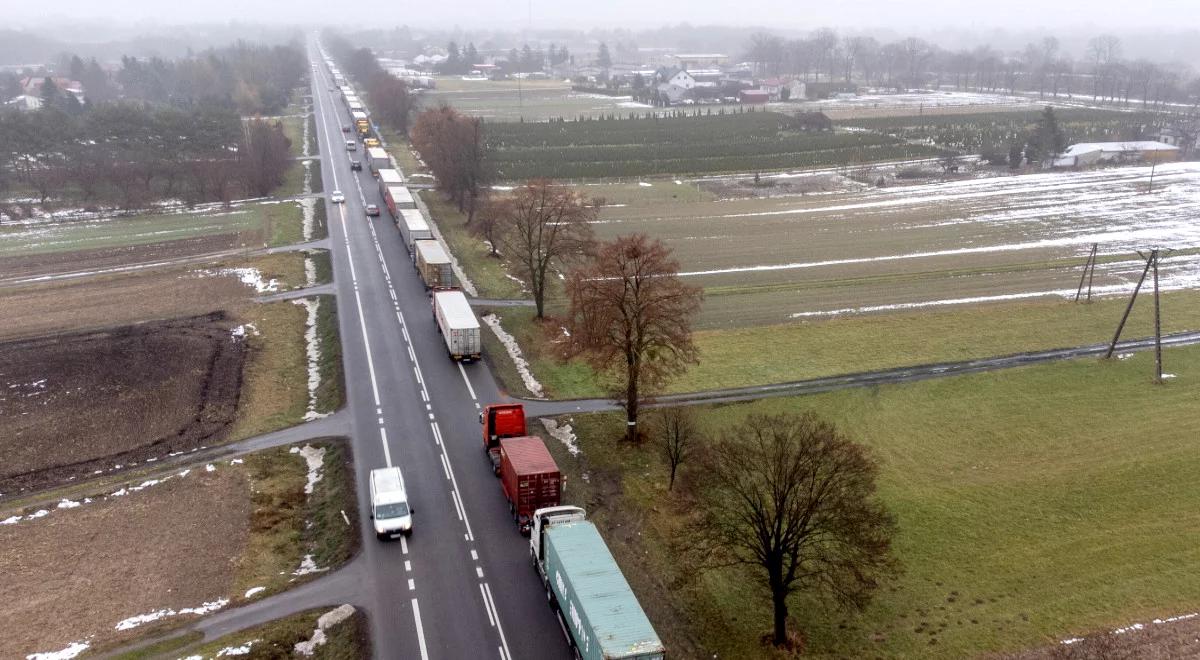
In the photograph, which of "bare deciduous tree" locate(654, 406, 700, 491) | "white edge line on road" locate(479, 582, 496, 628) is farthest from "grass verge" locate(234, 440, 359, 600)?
"bare deciduous tree" locate(654, 406, 700, 491)

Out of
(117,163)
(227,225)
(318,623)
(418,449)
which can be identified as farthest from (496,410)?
(117,163)

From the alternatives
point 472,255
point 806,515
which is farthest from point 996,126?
point 806,515

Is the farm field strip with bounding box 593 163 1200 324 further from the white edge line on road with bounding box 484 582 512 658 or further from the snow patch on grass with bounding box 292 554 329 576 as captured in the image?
the snow patch on grass with bounding box 292 554 329 576

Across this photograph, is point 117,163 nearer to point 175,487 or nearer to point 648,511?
point 175,487

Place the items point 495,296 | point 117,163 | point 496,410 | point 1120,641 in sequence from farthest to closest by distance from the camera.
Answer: point 117,163, point 495,296, point 496,410, point 1120,641

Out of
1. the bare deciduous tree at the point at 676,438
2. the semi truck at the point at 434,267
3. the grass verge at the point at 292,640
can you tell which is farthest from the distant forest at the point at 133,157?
the grass verge at the point at 292,640

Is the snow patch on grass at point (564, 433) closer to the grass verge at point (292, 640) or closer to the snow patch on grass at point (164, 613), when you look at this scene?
the grass verge at point (292, 640)
